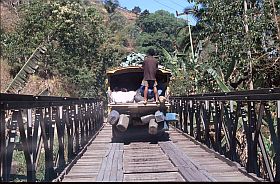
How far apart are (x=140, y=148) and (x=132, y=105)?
1229 millimetres

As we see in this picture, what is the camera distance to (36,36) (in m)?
23.8

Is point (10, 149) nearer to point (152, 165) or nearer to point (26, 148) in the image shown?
point (26, 148)

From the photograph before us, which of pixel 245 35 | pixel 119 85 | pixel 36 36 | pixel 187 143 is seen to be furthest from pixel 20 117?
pixel 36 36

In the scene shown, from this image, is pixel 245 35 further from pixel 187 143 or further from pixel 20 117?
pixel 20 117

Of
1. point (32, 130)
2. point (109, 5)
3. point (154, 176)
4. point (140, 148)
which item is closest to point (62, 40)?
point (140, 148)

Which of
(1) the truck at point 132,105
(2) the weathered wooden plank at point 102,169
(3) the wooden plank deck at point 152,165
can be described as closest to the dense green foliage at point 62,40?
(1) the truck at point 132,105

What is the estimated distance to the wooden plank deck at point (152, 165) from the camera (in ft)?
19.7

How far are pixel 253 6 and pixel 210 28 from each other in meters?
1.88

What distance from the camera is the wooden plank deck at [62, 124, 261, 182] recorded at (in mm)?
5996

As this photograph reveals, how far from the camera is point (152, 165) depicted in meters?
7.16

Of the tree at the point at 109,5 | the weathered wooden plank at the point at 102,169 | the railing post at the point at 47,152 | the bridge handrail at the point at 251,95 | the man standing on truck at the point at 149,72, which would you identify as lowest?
the weathered wooden plank at the point at 102,169

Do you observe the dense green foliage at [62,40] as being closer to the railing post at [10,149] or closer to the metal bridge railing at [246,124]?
the metal bridge railing at [246,124]

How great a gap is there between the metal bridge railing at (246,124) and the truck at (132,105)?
0.90m

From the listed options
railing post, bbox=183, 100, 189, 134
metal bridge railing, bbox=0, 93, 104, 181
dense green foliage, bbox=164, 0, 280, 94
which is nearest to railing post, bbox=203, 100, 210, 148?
railing post, bbox=183, 100, 189, 134
